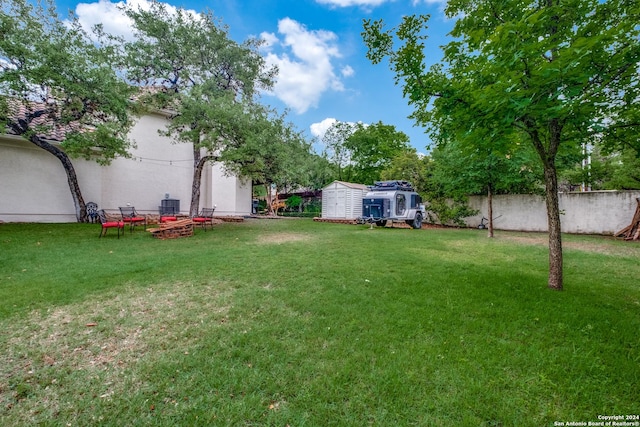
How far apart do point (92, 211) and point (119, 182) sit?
7.67 feet

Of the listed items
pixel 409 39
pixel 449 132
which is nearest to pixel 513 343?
pixel 449 132

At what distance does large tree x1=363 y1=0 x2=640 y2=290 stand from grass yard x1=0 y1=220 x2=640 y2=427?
1.83 metres

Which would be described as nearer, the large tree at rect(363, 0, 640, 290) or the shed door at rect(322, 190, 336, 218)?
the large tree at rect(363, 0, 640, 290)

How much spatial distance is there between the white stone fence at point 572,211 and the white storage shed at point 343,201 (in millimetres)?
6763

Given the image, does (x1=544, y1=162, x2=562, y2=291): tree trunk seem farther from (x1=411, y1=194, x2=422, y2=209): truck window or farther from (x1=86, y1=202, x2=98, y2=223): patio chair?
(x1=86, y1=202, x2=98, y2=223): patio chair

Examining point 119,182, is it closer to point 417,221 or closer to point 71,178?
point 71,178

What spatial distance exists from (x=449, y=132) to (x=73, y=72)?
11722 mm

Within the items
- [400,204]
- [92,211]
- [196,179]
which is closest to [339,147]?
[400,204]

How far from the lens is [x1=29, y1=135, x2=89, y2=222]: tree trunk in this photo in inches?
425

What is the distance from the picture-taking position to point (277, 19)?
11609mm

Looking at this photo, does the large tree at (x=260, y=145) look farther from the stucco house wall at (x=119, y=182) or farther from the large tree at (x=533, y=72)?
the large tree at (x=533, y=72)

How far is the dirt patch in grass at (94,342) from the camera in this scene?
2061 millimetres

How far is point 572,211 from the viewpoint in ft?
41.3

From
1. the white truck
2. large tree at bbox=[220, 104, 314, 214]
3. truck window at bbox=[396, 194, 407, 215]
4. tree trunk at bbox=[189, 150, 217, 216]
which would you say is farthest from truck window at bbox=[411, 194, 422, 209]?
tree trunk at bbox=[189, 150, 217, 216]
